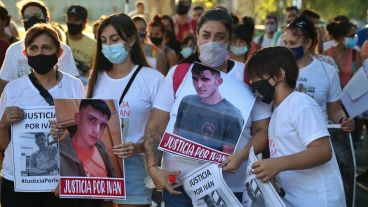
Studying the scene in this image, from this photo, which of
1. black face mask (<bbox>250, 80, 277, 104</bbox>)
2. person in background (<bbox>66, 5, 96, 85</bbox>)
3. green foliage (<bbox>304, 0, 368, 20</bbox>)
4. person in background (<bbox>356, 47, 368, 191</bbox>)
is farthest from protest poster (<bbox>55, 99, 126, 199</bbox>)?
green foliage (<bbox>304, 0, 368, 20</bbox>)

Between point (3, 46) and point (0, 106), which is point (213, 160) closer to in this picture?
point (0, 106)

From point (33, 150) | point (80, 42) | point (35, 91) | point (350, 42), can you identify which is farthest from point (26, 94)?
point (350, 42)

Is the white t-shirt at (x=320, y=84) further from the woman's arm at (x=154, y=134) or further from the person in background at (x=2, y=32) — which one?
the person in background at (x=2, y=32)

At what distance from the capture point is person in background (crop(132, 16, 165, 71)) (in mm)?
9617

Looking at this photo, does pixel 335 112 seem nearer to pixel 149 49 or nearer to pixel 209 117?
pixel 209 117

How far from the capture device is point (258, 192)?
13.9 feet

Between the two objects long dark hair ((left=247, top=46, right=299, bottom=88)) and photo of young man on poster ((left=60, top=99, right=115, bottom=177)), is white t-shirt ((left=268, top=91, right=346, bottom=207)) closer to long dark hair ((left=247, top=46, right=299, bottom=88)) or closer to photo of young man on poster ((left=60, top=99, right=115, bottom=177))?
long dark hair ((left=247, top=46, right=299, bottom=88))

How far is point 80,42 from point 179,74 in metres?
4.54

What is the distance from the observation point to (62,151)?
4859mm

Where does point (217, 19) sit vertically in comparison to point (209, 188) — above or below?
above

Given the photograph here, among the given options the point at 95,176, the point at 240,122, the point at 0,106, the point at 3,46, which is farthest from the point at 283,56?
the point at 3,46

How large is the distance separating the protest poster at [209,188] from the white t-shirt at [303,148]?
1.07ft

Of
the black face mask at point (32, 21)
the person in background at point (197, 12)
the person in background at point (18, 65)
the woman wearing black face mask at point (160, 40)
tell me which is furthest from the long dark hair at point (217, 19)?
the person in background at point (197, 12)

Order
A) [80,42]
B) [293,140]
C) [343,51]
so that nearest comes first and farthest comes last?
[293,140]
[80,42]
[343,51]
